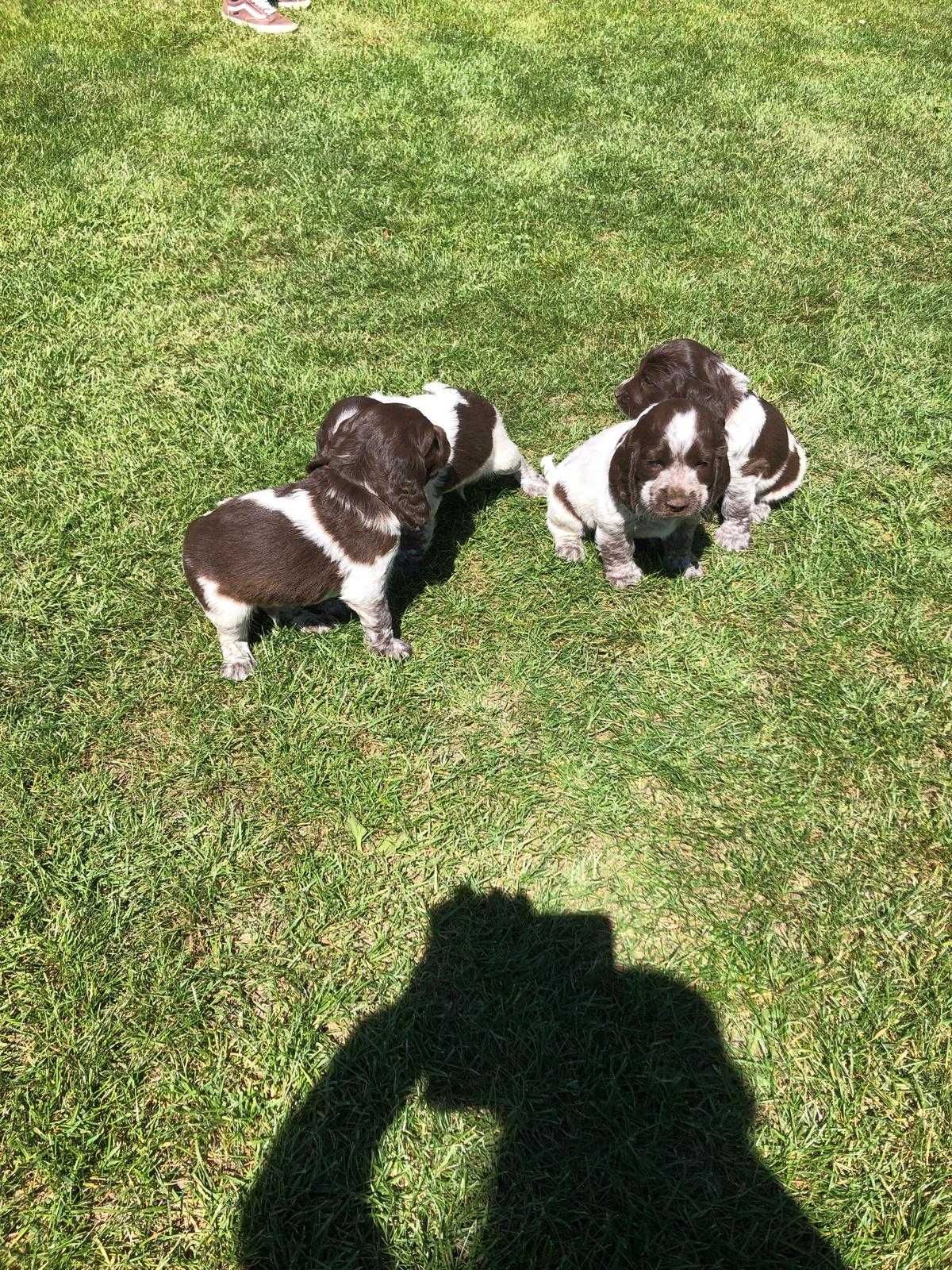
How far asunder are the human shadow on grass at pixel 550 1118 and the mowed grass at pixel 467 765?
2 centimetres

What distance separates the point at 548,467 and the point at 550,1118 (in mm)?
3429

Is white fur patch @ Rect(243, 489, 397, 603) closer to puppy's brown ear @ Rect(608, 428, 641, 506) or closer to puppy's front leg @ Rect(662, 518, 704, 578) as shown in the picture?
puppy's brown ear @ Rect(608, 428, 641, 506)

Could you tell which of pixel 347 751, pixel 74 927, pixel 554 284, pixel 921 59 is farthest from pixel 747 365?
pixel 921 59

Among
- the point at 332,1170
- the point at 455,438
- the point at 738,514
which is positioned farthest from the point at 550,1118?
the point at 738,514

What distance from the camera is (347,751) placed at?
12.6 ft

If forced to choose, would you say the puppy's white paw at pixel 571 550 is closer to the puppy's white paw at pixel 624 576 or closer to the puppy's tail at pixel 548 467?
the puppy's white paw at pixel 624 576

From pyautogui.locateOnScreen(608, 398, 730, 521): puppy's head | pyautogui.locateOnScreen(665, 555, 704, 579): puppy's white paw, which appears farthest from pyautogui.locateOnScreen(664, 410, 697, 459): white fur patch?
pyautogui.locateOnScreen(665, 555, 704, 579): puppy's white paw

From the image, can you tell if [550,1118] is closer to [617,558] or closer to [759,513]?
[617,558]

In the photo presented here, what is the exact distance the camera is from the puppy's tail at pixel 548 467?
4.66 metres

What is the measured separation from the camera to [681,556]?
455 cm

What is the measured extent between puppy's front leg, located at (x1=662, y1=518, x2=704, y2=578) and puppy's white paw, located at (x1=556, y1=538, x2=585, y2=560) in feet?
1.65

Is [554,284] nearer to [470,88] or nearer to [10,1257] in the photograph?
[470,88]

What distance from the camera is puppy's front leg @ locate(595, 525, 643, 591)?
13.9 feet

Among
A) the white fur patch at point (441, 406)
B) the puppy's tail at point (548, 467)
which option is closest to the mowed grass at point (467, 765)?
the puppy's tail at point (548, 467)
